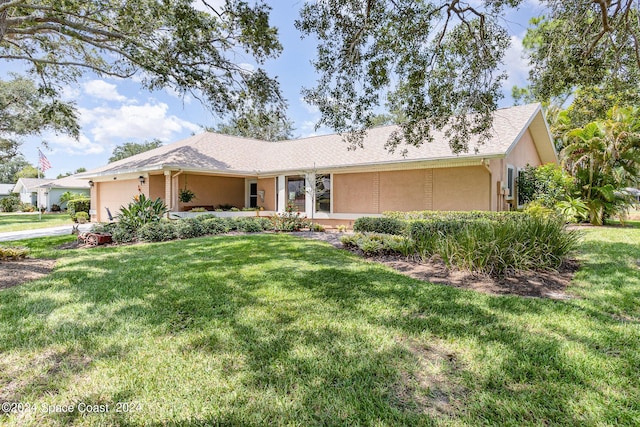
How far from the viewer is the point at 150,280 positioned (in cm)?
573

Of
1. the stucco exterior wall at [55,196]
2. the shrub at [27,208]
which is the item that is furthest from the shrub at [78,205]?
the shrub at [27,208]

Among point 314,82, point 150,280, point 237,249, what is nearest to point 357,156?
point 314,82

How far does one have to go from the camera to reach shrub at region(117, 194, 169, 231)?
11.7 meters

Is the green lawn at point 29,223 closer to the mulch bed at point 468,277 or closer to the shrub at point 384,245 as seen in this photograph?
the mulch bed at point 468,277

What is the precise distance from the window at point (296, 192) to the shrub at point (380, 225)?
6.27 meters

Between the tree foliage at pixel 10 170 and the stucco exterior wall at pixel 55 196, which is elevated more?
the tree foliage at pixel 10 170

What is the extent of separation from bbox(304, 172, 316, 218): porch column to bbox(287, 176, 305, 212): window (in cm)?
32

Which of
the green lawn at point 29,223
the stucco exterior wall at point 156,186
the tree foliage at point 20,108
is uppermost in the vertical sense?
the tree foliage at point 20,108

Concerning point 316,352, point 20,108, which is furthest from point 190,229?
point 20,108

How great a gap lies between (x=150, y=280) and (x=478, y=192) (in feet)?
36.8

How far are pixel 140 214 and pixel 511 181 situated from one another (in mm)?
15258

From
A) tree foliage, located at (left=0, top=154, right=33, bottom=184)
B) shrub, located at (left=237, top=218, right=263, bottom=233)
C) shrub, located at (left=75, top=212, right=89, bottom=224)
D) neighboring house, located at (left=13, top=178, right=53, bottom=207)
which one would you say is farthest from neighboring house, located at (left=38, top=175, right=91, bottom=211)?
tree foliage, located at (left=0, top=154, right=33, bottom=184)

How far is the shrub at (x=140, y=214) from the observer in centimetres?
1174

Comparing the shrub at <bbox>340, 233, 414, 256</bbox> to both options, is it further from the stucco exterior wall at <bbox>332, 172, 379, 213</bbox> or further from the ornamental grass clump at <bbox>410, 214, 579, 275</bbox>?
the stucco exterior wall at <bbox>332, 172, 379, 213</bbox>
